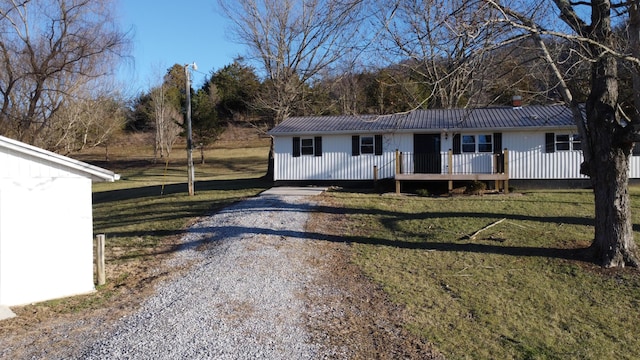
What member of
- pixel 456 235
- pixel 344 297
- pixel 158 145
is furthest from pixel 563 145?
pixel 158 145

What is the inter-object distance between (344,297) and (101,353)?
3.52 meters

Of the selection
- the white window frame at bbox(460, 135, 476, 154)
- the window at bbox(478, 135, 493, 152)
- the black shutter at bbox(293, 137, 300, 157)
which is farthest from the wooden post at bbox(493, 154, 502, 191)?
the black shutter at bbox(293, 137, 300, 157)

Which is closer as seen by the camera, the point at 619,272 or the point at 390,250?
the point at 619,272

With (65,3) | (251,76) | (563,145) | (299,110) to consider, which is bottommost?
(563,145)

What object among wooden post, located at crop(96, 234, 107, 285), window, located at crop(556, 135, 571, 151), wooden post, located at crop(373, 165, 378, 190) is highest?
window, located at crop(556, 135, 571, 151)

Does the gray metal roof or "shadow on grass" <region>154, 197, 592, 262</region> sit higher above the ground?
the gray metal roof

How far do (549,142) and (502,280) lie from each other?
40.7 ft

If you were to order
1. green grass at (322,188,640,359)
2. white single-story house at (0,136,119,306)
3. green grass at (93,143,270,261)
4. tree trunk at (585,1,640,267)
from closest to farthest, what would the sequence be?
green grass at (322,188,640,359), white single-story house at (0,136,119,306), tree trunk at (585,1,640,267), green grass at (93,143,270,261)

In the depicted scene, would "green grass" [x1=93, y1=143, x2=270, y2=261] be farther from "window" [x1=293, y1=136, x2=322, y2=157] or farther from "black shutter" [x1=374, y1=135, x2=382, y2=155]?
"black shutter" [x1=374, y1=135, x2=382, y2=155]

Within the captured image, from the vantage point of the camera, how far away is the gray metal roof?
18969 millimetres

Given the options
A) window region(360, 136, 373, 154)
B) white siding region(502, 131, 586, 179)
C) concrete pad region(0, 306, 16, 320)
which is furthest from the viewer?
window region(360, 136, 373, 154)

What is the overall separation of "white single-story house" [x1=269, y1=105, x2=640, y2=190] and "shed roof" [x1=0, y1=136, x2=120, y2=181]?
449 inches

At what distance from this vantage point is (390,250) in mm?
10484

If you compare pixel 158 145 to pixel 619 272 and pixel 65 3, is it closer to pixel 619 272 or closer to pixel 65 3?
pixel 65 3
